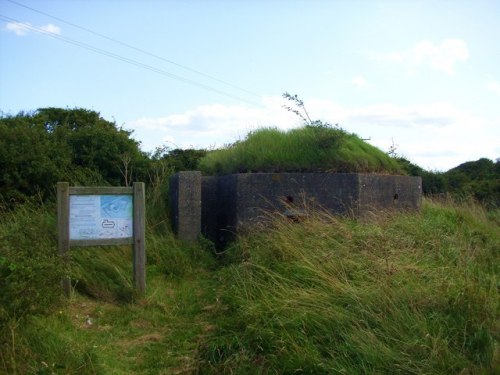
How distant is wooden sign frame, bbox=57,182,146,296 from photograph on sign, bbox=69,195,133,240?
0.15 feet

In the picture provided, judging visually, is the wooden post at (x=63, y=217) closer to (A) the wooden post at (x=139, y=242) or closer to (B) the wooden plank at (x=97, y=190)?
(B) the wooden plank at (x=97, y=190)

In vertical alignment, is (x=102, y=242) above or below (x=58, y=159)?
below

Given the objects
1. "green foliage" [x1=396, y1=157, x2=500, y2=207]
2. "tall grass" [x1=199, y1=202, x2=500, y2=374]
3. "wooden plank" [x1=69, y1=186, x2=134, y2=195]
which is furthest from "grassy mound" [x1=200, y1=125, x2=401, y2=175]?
"green foliage" [x1=396, y1=157, x2=500, y2=207]

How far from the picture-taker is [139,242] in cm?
649

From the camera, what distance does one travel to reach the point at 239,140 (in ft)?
32.7

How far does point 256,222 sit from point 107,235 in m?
2.44

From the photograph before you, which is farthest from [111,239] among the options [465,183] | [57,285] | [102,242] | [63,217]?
[465,183]

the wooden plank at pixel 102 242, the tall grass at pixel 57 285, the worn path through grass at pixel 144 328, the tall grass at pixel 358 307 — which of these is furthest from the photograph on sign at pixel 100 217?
the tall grass at pixel 358 307

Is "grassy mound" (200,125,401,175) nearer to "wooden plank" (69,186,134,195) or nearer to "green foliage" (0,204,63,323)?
"wooden plank" (69,186,134,195)

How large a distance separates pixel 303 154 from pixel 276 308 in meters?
4.35

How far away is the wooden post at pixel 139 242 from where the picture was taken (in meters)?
6.40

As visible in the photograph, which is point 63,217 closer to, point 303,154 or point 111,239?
point 111,239

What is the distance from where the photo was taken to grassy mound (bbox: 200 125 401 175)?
8602 millimetres

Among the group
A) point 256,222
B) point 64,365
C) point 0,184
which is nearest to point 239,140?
point 256,222
